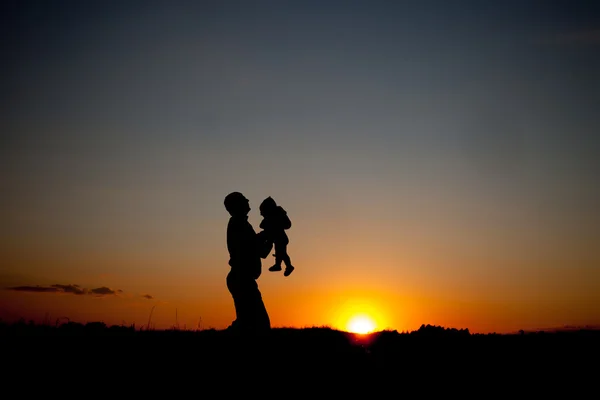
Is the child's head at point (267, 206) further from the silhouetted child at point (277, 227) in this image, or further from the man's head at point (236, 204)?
the man's head at point (236, 204)

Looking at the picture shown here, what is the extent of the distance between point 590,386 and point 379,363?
406cm

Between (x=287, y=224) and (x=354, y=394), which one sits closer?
(x=354, y=394)

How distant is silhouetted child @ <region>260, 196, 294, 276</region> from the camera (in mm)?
15039

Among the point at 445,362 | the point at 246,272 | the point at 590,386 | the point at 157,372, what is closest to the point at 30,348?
the point at 157,372

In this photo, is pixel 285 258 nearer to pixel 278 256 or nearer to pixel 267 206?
pixel 278 256

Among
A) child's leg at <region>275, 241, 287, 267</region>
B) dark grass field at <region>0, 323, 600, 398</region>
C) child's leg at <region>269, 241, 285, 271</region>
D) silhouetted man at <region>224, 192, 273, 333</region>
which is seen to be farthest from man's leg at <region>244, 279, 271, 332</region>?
child's leg at <region>275, 241, 287, 267</region>

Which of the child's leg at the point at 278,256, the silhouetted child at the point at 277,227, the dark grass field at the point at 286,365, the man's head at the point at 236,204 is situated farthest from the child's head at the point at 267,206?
the dark grass field at the point at 286,365

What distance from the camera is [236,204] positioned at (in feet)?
49.2

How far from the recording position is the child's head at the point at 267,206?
1530cm

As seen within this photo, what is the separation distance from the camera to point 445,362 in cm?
1211

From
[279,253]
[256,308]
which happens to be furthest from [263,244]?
[256,308]

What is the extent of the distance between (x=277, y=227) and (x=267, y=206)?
2.16 feet

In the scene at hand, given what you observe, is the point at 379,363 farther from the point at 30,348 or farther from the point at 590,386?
the point at 30,348

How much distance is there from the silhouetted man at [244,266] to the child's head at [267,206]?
51cm
